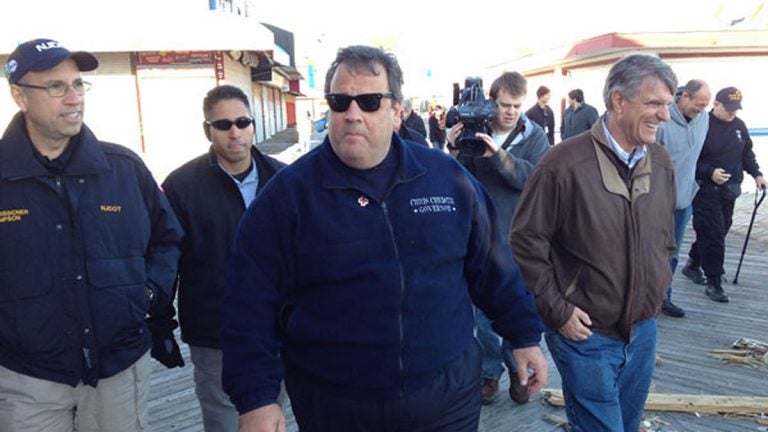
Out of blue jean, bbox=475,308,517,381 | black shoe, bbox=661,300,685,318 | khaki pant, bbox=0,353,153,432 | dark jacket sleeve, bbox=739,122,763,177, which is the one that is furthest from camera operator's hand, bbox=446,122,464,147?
dark jacket sleeve, bbox=739,122,763,177

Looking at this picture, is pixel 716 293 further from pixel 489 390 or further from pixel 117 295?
pixel 117 295

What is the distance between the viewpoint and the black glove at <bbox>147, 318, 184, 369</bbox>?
2.69 m

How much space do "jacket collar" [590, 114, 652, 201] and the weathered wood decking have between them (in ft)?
5.92

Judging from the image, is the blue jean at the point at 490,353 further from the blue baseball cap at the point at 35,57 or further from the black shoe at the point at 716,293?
the black shoe at the point at 716,293

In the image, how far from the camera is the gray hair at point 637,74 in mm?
2488

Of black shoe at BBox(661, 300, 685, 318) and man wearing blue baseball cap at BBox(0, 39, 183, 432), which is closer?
man wearing blue baseball cap at BBox(0, 39, 183, 432)

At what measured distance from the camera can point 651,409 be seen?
3842mm

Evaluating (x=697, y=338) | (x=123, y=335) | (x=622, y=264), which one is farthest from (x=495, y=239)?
(x=697, y=338)

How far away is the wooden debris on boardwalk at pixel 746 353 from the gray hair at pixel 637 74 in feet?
10.1

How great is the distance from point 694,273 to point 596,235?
4.99 metres

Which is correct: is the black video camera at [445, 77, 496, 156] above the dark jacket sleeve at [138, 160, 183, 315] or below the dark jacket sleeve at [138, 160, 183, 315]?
above

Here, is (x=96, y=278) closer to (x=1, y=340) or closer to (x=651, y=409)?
(x=1, y=340)

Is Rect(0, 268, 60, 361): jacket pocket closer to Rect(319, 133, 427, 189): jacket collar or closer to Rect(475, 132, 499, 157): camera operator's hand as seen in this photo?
Rect(319, 133, 427, 189): jacket collar

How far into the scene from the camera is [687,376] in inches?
174
